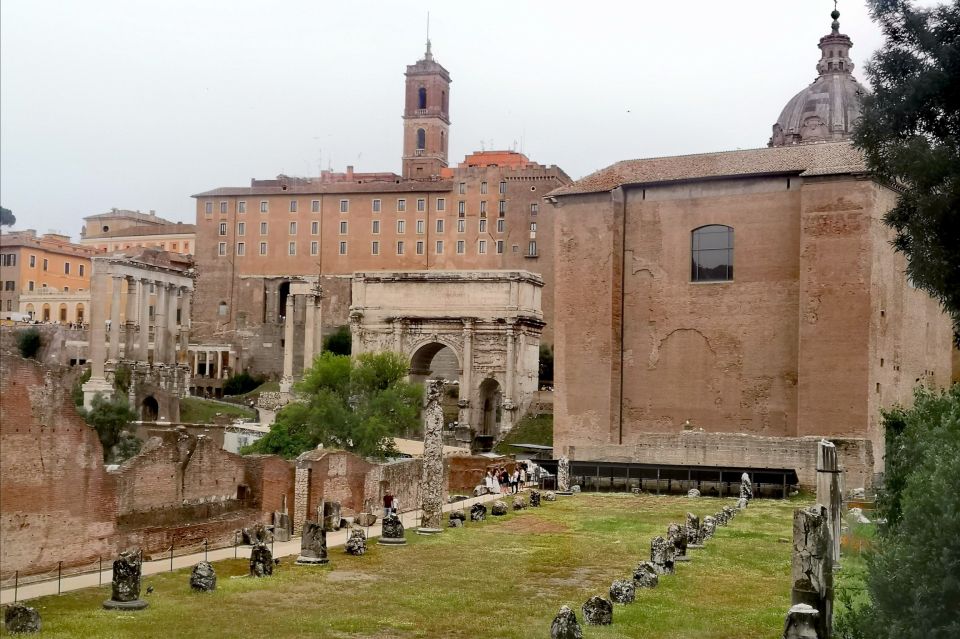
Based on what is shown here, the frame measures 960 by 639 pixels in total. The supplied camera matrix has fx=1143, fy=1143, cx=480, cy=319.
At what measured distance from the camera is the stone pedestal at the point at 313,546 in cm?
1697

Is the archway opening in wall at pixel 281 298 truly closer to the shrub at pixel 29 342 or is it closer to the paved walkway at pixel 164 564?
the shrub at pixel 29 342

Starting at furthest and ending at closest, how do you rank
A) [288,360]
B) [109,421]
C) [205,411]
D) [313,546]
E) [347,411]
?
[288,360], [205,411], [109,421], [347,411], [313,546]

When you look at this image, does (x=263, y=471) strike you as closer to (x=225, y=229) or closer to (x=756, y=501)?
(x=756, y=501)

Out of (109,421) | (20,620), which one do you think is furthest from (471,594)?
(109,421)

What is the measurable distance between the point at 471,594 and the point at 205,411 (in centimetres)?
4539

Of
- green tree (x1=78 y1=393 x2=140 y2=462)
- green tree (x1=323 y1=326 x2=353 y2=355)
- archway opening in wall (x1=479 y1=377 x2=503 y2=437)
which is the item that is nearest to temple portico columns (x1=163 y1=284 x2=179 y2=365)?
green tree (x1=323 y1=326 x2=353 y2=355)

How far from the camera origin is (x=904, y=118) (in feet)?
41.0

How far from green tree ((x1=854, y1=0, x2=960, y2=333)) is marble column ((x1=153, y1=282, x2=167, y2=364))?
53.8m

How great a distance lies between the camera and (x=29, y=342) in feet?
217

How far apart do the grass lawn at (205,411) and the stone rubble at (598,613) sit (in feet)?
145

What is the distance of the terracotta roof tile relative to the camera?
32.3m

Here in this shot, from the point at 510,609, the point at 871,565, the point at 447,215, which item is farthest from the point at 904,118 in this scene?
the point at 447,215

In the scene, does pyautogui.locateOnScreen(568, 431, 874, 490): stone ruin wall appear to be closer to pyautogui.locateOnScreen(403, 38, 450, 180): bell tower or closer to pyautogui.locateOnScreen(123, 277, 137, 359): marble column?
pyautogui.locateOnScreen(123, 277, 137, 359): marble column

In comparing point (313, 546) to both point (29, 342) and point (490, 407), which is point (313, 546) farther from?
point (29, 342)
